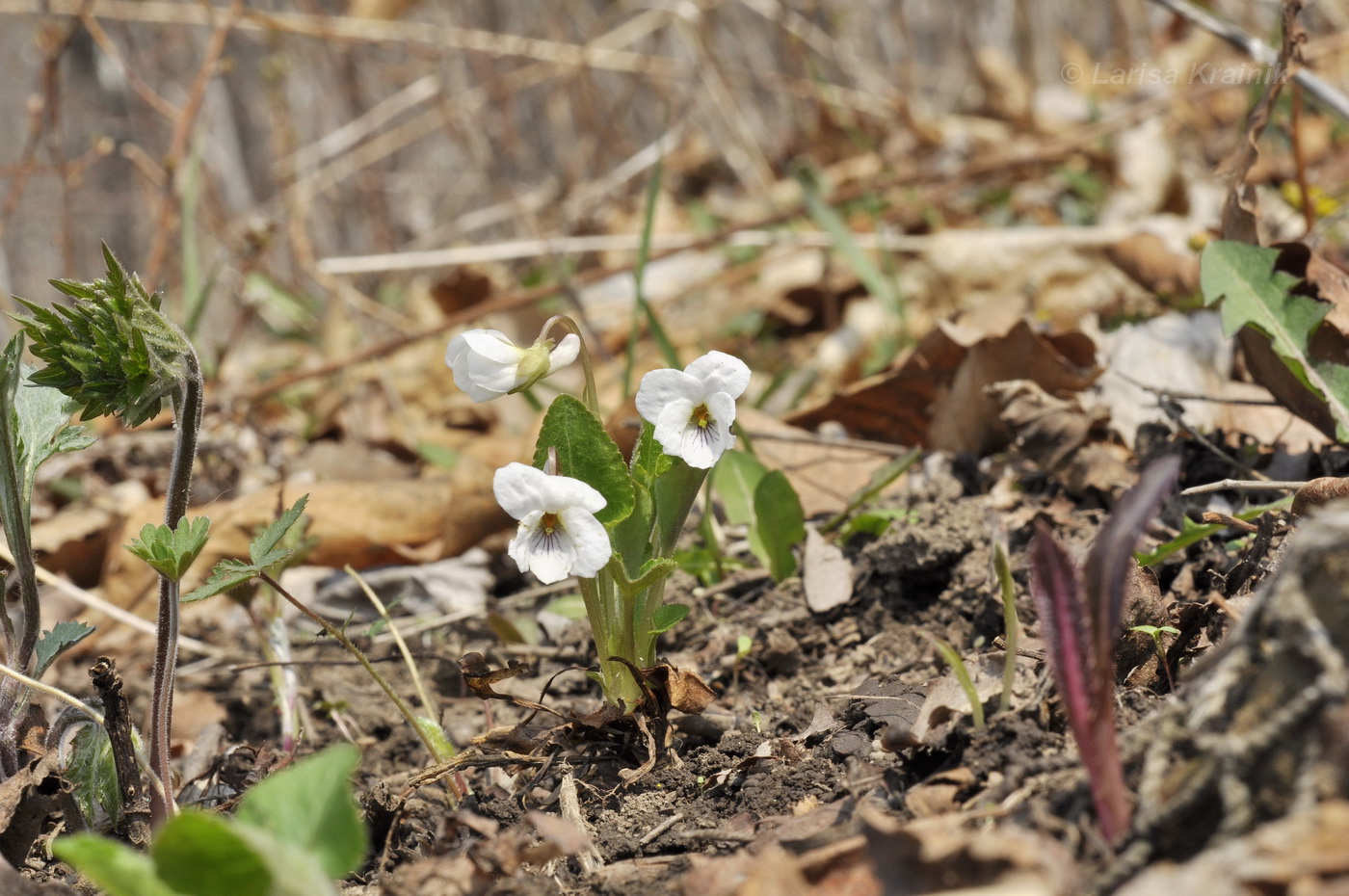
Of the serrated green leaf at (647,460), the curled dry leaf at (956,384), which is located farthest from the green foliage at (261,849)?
the curled dry leaf at (956,384)

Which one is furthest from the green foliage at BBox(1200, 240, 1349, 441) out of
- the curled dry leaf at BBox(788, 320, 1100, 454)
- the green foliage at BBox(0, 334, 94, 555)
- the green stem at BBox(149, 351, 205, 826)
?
the green foliage at BBox(0, 334, 94, 555)

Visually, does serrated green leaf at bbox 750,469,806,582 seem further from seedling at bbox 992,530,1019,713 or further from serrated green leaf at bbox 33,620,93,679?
serrated green leaf at bbox 33,620,93,679

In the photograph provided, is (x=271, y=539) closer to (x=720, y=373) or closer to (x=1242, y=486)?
(x=720, y=373)

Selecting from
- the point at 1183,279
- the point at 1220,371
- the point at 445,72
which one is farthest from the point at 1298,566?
the point at 445,72

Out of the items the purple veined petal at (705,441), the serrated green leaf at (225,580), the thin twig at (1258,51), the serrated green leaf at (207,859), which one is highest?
the thin twig at (1258,51)

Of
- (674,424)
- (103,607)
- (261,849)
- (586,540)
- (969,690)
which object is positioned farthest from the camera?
(103,607)

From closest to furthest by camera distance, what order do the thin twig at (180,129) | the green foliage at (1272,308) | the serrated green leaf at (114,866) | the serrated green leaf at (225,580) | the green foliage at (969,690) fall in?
the serrated green leaf at (114,866) < the green foliage at (969,690) < the serrated green leaf at (225,580) < the green foliage at (1272,308) < the thin twig at (180,129)

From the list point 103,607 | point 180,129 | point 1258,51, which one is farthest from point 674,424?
point 180,129

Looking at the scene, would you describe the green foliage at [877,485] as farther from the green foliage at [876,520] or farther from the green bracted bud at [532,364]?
the green bracted bud at [532,364]
